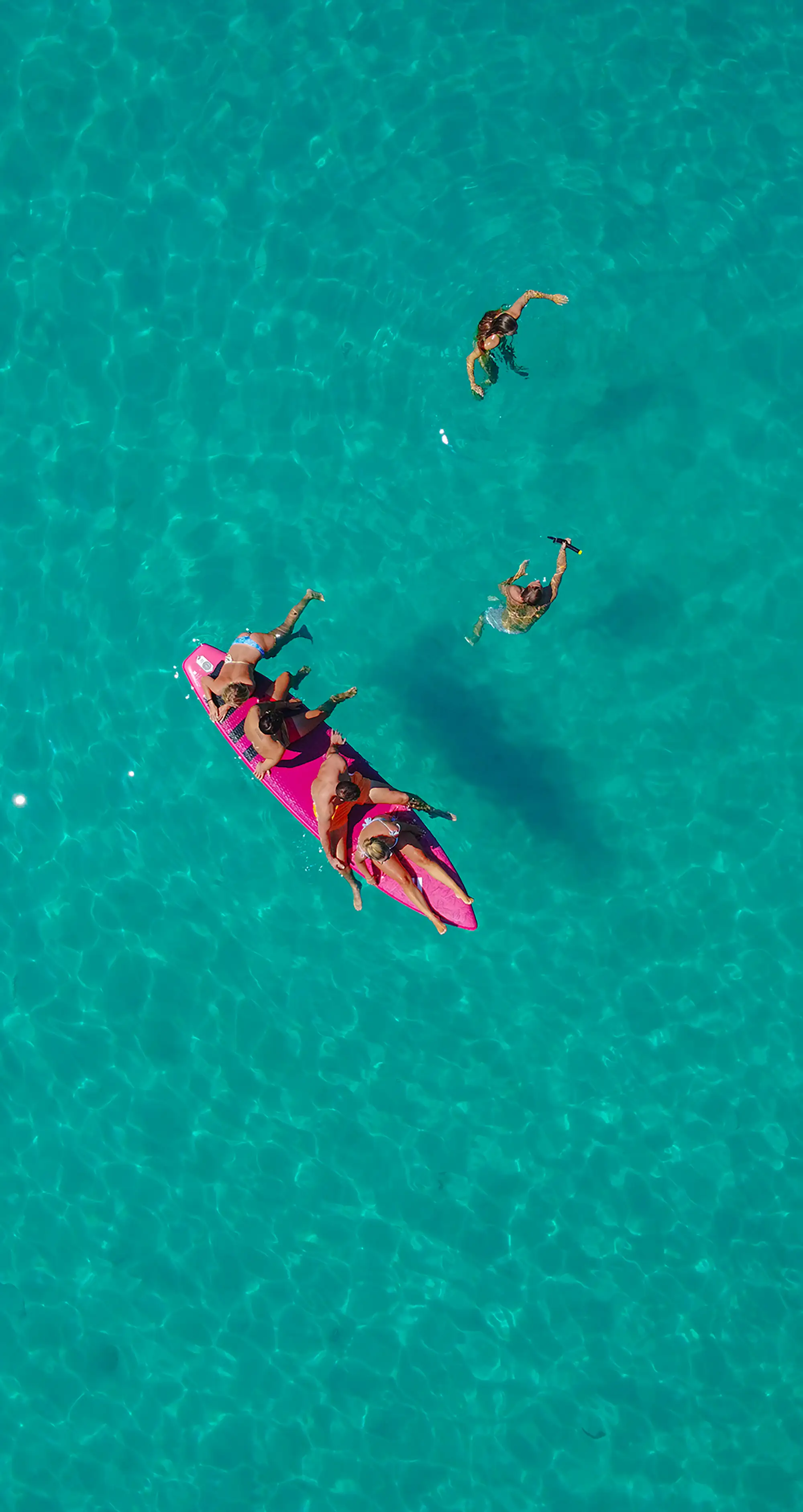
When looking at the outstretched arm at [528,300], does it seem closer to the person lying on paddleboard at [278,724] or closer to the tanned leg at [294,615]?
the tanned leg at [294,615]

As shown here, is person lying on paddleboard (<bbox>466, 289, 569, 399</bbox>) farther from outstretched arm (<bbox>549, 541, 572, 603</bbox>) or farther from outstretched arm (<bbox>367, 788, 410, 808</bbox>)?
outstretched arm (<bbox>367, 788, 410, 808</bbox>)

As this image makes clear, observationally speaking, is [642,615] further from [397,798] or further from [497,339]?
[397,798]

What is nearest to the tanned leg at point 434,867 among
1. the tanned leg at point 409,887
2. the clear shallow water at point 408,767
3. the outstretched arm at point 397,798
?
the tanned leg at point 409,887

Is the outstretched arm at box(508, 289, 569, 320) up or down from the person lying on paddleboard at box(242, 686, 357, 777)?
up

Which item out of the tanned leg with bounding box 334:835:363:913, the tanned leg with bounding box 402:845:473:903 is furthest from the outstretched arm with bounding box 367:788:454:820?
the tanned leg with bounding box 334:835:363:913

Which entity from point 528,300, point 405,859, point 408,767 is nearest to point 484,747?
point 408,767

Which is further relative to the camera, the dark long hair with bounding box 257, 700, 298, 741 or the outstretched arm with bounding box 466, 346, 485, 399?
the outstretched arm with bounding box 466, 346, 485, 399
